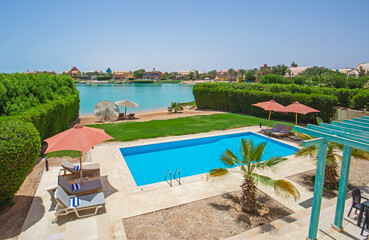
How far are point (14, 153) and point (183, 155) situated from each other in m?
8.53

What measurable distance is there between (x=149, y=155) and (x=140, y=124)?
21.8 ft

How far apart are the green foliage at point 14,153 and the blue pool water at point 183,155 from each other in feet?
14.8

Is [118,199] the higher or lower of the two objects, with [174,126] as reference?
lower

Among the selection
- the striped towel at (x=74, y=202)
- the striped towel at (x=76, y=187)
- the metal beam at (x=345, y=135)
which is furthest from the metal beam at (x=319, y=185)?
the striped towel at (x=76, y=187)

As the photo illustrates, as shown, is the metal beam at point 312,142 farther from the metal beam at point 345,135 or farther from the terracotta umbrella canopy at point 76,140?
the terracotta umbrella canopy at point 76,140

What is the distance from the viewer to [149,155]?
1281cm

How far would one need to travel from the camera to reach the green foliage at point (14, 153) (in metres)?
5.72

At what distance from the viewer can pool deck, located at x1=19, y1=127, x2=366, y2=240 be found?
18.9 feet

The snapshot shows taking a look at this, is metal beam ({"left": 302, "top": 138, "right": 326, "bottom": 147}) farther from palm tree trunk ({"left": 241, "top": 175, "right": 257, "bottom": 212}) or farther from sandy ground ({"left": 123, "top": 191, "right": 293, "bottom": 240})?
sandy ground ({"left": 123, "top": 191, "right": 293, "bottom": 240})

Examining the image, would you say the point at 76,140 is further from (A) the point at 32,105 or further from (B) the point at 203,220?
(A) the point at 32,105

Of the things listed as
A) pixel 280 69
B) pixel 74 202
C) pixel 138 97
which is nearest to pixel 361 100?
pixel 74 202

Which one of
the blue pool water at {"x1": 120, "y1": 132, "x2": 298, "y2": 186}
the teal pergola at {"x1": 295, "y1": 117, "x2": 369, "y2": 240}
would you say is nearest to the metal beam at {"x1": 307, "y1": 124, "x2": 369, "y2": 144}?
the teal pergola at {"x1": 295, "y1": 117, "x2": 369, "y2": 240}

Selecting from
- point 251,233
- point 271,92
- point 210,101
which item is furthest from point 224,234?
point 210,101

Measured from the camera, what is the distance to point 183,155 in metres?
13.0
